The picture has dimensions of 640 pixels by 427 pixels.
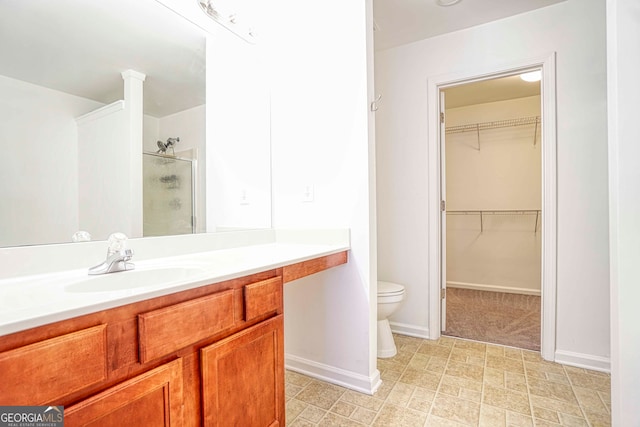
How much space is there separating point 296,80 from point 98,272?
4.89 ft

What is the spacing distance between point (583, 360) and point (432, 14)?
248 cm

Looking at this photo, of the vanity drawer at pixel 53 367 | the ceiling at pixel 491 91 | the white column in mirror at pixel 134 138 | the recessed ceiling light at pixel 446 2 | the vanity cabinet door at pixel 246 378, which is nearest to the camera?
the vanity drawer at pixel 53 367

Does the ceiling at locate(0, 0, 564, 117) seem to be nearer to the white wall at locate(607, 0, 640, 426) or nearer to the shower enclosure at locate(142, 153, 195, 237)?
the shower enclosure at locate(142, 153, 195, 237)

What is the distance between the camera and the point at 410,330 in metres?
2.60

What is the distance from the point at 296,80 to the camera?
1999mm

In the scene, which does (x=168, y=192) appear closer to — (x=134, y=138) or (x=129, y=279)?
(x=134, y=138)

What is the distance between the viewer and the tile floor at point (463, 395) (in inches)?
61.0

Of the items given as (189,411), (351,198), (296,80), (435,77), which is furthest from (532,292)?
(189,411)

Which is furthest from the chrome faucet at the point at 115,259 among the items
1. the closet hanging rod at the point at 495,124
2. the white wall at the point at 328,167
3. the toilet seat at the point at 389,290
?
the closet hanging rod at the point at 495,124

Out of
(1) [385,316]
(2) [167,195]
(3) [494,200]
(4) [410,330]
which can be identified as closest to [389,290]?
(1) [385,316]

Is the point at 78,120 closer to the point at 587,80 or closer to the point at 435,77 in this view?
the point at 435,77

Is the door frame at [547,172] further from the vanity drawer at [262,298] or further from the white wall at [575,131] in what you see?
the vanity drawer at [262,298]

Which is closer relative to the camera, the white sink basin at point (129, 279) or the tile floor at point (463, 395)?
the white sink basin at point (129, 279)

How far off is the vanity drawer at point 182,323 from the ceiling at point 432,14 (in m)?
2.13
